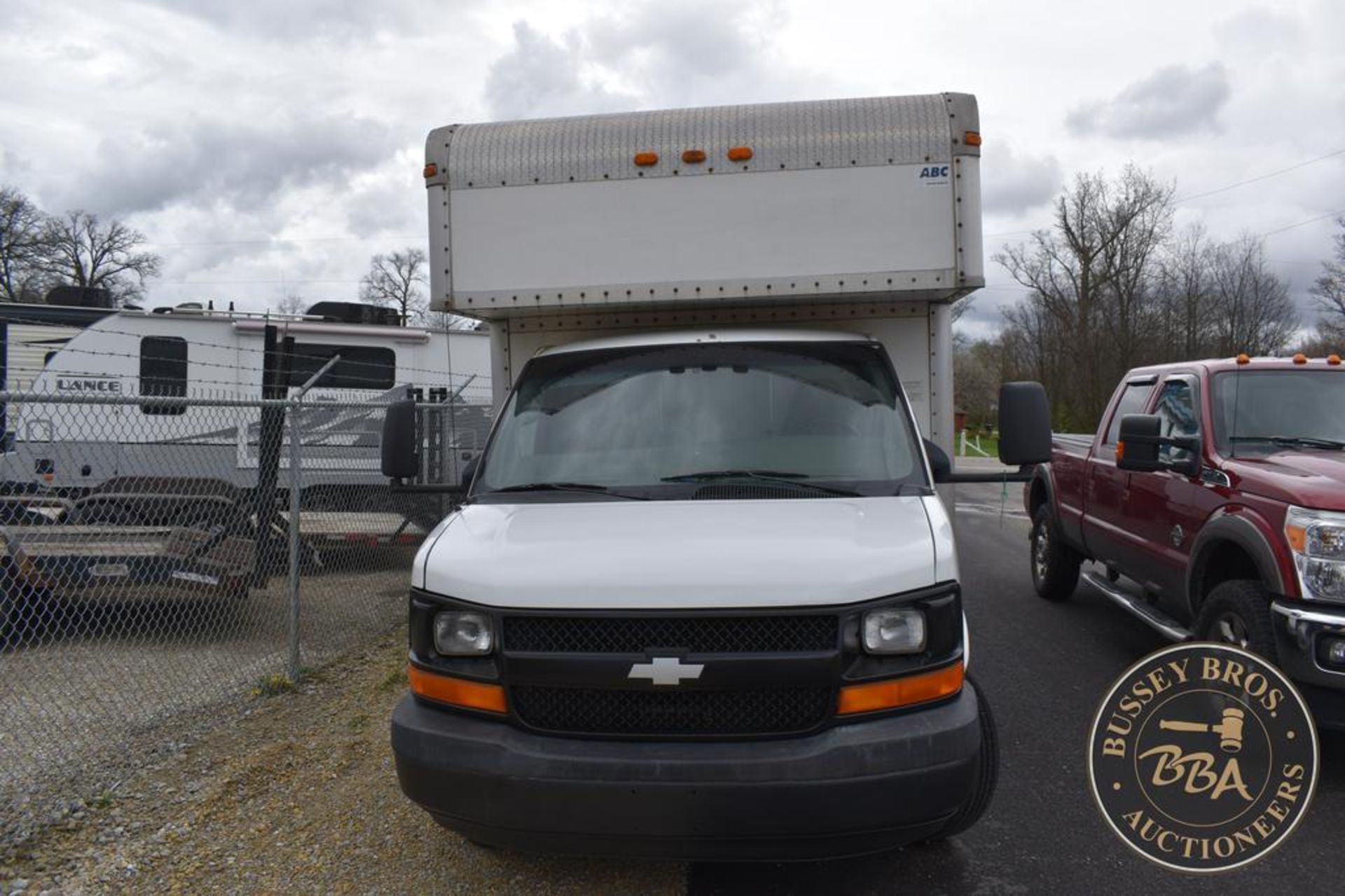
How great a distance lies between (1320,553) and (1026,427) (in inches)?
52.9

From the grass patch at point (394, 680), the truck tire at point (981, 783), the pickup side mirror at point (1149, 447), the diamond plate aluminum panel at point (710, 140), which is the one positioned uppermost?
the diamond plate aluminum panel at point (710, 140)

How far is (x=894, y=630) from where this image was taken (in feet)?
9.64

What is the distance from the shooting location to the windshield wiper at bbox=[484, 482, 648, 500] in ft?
12.0

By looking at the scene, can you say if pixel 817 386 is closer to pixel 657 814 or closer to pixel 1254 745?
pixel 657 814

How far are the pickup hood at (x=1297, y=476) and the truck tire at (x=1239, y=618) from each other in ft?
1.52

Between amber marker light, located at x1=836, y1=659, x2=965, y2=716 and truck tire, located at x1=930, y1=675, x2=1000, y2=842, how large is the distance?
0.55ft

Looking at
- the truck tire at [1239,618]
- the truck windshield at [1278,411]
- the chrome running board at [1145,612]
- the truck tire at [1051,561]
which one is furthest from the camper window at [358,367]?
the truck tire at [1239,618]

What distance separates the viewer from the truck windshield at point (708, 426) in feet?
12.4

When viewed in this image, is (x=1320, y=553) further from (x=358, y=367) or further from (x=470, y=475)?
(x=358, y=367)

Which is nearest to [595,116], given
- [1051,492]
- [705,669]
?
[705,669]

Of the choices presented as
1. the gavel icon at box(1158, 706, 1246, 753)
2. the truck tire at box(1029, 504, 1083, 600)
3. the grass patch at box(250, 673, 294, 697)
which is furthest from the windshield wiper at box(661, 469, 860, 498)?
the truck tire at box(1029, 504, 1083, 600)

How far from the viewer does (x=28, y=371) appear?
11.5 metres

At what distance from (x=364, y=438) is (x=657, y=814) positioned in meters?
7.68

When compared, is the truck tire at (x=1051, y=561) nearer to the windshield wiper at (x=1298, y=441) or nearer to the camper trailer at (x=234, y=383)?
the windshield wiper at (x=1298, y=441)
